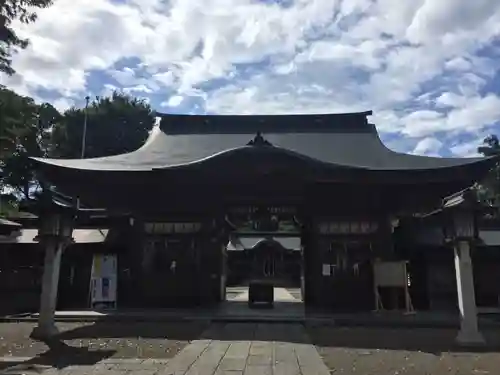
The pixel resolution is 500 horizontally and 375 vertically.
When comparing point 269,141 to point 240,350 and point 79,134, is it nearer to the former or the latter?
point 240,350

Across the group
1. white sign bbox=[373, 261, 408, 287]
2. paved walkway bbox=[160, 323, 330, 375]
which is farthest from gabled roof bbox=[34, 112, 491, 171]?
paved walkway bbox=[160, 323, 330, 375]

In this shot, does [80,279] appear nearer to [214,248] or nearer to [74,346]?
[214,248]

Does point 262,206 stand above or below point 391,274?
above

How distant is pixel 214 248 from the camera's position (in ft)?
46.4

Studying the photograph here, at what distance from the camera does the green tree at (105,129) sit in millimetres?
37594

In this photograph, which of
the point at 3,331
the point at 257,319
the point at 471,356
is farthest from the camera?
the point at 257,319

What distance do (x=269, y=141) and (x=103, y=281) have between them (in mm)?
8240

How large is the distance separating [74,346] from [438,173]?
1050 centimetres

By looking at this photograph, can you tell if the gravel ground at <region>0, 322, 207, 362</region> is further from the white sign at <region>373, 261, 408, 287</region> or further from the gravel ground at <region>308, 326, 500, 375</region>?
the white sign at <region>373, 261, 408, 287</region>

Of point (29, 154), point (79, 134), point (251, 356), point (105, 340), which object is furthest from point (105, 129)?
point (251, 356)

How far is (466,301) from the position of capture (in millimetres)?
8875

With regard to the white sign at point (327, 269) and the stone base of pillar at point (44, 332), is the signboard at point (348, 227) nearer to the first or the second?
the white sign at point (327, 269)

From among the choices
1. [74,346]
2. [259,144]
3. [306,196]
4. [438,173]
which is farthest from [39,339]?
[438,173]

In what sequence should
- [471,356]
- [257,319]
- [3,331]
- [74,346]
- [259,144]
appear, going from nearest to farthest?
[471,356], [74,346], [3,331], [257,319], [259,144]
